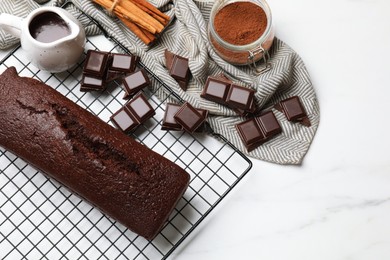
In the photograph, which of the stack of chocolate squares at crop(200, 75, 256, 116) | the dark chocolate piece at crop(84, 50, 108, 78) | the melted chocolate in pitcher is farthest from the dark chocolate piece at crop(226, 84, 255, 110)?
the melted chocolate in pitcher

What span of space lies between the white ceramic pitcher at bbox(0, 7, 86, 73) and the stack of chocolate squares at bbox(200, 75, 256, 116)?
0.47 meters

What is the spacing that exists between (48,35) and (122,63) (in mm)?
267

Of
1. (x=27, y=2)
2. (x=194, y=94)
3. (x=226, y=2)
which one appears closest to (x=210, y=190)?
(x=194, y=94)

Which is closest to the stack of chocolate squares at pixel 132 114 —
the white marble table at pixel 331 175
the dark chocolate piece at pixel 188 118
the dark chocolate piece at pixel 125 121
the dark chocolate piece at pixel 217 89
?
the dark chocolate piece at pixel 125 121

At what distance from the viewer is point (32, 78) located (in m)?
2.06

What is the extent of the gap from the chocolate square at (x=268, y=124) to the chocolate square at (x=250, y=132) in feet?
0.05

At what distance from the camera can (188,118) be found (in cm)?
205

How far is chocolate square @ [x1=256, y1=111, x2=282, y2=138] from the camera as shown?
211 cm

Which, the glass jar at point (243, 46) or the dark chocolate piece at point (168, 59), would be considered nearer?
the glass jar at point (243, 46)

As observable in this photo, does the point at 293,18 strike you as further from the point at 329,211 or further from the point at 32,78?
the point at 32,78

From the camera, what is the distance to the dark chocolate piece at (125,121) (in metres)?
2.08

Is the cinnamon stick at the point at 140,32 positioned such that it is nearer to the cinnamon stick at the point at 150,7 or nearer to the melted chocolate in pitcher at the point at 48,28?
the cinnamon stick at the point at 150,7

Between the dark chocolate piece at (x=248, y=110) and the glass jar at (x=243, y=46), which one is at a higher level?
the glass jar at (x=243, y=46)

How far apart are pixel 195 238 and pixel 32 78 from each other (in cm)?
79
